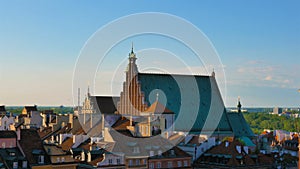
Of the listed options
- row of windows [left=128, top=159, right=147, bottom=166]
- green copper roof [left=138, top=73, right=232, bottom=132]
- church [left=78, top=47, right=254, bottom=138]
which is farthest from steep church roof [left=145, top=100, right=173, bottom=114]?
row of windows [left=128, top=159, right=147, bottom=166]

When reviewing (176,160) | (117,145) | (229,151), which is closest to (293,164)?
(229,151)

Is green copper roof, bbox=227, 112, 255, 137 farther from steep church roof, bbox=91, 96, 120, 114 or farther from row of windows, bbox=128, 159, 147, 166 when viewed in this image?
row of windows, bbox=128, 159, 147, 166

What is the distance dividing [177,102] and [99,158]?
35435mm

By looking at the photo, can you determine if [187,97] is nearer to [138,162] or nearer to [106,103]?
[106,103]

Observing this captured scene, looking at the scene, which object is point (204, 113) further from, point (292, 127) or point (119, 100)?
point (292, 127)

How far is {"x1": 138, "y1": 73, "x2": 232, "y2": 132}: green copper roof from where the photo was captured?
283ft

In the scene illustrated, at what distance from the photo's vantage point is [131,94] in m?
85.8

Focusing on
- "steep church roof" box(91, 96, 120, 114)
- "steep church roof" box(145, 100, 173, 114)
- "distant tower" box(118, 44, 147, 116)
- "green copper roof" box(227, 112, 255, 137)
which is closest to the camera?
"steep church roof" box(145, 100, 173, 114)

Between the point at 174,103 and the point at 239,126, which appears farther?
the point at 239,126

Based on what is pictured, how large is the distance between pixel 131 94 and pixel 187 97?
9.42 m

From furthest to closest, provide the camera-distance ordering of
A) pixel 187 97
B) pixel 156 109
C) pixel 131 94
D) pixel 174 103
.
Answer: pixel 187 97 → pixel 174 103 → pixel 131 94 → pixel 156 109

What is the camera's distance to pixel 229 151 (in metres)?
57.8

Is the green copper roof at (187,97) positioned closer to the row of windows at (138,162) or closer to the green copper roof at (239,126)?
the green copper roof at (239,126)

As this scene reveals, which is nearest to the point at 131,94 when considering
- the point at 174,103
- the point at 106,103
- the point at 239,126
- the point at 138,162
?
the point at 106,103
